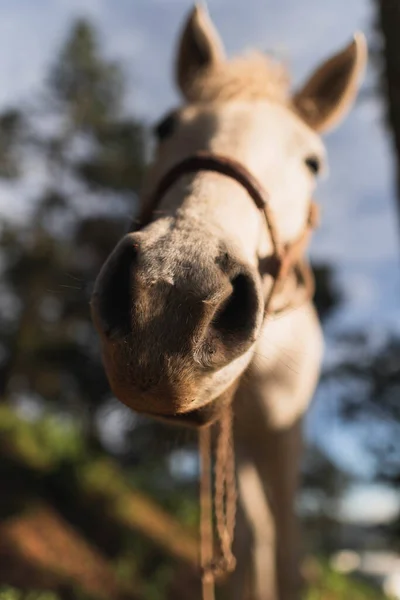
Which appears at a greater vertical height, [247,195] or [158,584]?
[247,195]

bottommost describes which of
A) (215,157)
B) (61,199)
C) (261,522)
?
(61,199)

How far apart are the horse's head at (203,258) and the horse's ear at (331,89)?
34 centimetres

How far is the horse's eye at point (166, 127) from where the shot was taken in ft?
7.84

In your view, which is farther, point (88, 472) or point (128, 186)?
point (128, 186)

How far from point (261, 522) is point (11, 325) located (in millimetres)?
11372

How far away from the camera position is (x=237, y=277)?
1333mm

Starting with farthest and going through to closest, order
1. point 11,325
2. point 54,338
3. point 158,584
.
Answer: point 11,325
point 54,338
point 158,584

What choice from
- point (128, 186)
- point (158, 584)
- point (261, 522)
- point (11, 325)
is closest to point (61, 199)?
point (128, 186)

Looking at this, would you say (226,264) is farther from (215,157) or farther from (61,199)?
(61,199)

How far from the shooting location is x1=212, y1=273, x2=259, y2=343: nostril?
131 centimetres

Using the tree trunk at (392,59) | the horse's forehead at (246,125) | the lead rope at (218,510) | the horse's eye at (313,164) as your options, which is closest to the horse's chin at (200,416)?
the lead rope at (218,510)

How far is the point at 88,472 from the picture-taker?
799 centimetres

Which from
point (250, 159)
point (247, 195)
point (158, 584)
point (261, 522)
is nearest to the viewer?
point (247, 195)

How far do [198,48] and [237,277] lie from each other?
2.13 m
